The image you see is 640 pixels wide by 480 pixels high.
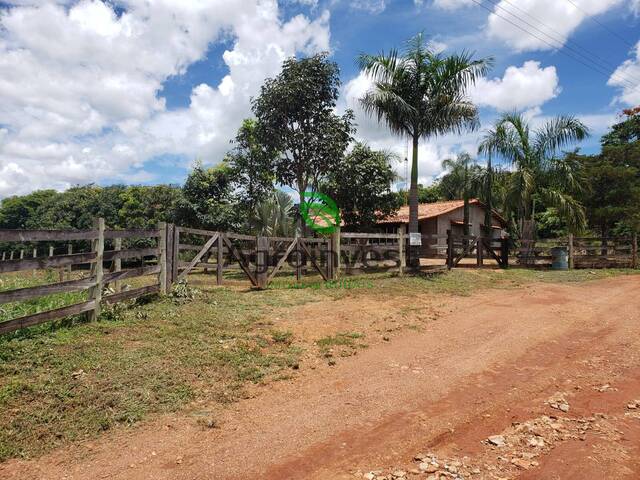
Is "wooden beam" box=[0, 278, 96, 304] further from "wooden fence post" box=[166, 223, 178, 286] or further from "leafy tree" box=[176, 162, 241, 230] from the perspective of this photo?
"leafy tree" box=[176, 162, 241, 230]

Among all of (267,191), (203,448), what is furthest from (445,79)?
(203,448)

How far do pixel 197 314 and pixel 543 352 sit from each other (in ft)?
18.9

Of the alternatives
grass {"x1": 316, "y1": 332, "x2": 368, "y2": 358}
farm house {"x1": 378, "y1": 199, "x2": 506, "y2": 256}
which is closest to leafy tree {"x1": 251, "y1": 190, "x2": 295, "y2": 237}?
farm house {"x1": 378, "y1": 199, "x2": 506, "y2": 256}

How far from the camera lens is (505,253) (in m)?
17.9

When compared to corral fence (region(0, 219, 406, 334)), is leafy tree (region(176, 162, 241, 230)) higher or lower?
higher

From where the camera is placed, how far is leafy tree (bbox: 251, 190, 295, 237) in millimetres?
21141

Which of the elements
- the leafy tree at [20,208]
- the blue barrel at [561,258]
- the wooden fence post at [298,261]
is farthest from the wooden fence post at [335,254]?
the leafy tree at [20,208]

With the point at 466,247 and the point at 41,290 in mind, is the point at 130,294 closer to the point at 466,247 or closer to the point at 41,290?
the point at 41,290

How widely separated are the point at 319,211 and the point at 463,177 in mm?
12321

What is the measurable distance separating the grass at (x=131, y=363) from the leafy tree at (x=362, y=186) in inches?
446

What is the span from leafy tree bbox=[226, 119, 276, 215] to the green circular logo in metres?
2.24

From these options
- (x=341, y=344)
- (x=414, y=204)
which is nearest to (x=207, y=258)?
(x=414, y=204)

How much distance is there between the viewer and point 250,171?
827 inches

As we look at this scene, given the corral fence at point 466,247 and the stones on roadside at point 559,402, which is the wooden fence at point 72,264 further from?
the corral fence at point 466,247
